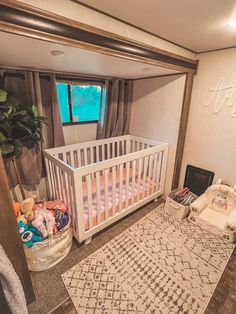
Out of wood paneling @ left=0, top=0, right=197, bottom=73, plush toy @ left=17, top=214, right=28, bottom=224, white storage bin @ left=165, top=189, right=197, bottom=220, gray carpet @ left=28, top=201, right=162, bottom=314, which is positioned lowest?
gray carpet @ left=28, top=201, right=162, bottom=314

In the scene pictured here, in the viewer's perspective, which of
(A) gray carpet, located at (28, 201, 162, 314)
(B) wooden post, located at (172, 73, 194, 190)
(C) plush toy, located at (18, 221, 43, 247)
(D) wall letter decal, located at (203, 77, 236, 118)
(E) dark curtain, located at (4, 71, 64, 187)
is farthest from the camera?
(B) wooden post, located at (172, 73, 194, 190)

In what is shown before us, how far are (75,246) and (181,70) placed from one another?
2333 millimetres

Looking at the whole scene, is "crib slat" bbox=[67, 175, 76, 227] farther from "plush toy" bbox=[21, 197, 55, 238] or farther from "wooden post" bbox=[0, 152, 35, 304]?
"wooden post" bbox=[0, 152, 35, 304]

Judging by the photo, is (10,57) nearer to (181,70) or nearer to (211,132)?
(181,70)

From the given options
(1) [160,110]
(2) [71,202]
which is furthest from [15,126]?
(1) [160,110]

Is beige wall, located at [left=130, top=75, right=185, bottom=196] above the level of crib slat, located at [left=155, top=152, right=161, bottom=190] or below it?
above

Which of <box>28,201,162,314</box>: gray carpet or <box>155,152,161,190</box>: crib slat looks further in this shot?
<box>155,152,161,190</box>: crib slat

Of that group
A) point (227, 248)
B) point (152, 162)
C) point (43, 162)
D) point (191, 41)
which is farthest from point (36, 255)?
point (191, 41)

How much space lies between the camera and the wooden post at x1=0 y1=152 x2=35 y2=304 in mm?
979

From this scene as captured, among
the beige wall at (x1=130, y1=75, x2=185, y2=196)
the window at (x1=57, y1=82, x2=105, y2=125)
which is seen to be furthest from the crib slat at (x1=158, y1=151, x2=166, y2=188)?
the window at (x1=57, y1=82, x2=105, y2=125)

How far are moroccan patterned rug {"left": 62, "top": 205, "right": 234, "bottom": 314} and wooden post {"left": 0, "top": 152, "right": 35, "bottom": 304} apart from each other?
1.47ft

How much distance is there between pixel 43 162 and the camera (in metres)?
2.07

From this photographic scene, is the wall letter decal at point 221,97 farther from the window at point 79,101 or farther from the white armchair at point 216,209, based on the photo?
the window at point 79,101

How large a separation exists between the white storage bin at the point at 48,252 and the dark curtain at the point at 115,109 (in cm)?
154
